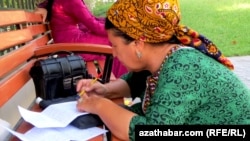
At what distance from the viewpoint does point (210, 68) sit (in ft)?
5.02

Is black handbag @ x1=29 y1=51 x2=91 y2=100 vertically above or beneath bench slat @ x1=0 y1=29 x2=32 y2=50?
beneath

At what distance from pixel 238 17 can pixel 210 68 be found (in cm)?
1146

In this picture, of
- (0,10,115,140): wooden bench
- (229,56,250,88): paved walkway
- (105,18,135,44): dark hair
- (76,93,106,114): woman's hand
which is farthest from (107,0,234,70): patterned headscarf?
(229,56,250,88): paved walkway

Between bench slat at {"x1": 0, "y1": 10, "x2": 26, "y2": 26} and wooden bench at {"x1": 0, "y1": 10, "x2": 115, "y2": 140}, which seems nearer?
wooden bench at {"x1": 0, "y1": 10, "x2": 115, "y2": 140}

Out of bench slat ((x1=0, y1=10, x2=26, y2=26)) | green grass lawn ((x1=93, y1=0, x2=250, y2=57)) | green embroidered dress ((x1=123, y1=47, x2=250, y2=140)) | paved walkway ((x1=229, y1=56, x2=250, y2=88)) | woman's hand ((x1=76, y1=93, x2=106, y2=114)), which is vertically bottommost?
green grass lawn ((x1=93, y1=0, x2=250, y2=57))

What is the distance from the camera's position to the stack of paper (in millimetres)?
1521

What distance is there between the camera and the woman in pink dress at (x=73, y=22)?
3.67 meters

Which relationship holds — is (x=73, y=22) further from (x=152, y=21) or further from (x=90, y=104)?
(x=152, y=21)

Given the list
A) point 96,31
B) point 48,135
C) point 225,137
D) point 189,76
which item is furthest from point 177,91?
point 96,31

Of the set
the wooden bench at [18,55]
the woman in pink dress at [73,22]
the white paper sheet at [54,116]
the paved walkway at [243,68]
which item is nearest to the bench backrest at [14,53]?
the wooden bench at [18,55]

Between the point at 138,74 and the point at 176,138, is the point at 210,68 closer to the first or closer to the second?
the point at 176,138

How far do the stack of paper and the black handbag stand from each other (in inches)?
20.8

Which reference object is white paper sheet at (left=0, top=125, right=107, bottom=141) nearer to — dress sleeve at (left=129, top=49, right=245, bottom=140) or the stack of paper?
the stack of paper

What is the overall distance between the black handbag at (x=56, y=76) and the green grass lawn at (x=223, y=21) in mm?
5928
